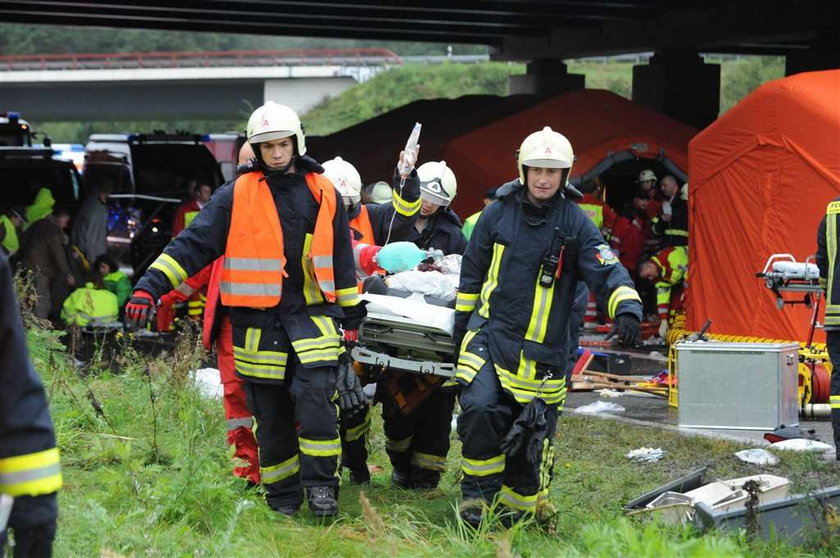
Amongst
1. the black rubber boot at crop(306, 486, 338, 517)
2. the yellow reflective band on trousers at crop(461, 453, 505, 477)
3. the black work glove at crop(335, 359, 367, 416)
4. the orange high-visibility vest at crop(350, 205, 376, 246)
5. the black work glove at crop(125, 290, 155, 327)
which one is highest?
the orange high-visibility vest at crop(350, 205, 376, 246)

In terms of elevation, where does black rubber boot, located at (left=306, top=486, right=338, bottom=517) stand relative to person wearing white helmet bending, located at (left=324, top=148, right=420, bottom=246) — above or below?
below

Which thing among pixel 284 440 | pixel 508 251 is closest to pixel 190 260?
pixel 284 440

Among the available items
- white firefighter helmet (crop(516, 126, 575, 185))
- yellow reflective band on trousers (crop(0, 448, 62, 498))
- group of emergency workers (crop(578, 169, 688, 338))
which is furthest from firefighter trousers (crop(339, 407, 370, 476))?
group of emergency workers (crop(578, 169, 688, 338))

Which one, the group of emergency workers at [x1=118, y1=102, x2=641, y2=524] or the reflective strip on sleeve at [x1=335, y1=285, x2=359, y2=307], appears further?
the reflective strip on sleeve at [x1=335, y1=285, x2=359, y2=307]

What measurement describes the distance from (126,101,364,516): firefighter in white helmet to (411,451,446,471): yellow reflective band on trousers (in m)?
1.13

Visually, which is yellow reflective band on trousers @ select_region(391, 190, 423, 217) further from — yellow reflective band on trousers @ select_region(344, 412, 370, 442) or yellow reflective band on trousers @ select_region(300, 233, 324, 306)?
yellow reflective band on trousers @ select_region(300, 233, 324, 306)

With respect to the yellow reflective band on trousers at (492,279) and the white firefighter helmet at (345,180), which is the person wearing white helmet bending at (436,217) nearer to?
the white firefighter helmet at (345,180)

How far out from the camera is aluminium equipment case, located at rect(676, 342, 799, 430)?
31.6ft

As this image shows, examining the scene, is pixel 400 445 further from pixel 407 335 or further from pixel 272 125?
pixel 272 125

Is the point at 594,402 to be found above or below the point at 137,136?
below

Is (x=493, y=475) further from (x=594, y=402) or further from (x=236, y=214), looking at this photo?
(x=594, y=402)

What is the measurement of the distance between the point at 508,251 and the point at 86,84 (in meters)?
44.9

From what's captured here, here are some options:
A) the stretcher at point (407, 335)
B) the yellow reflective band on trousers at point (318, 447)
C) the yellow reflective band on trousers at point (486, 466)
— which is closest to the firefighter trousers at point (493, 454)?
the yellow reflective band on trousers at point (486, 466)

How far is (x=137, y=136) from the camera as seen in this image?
68.1 ft
